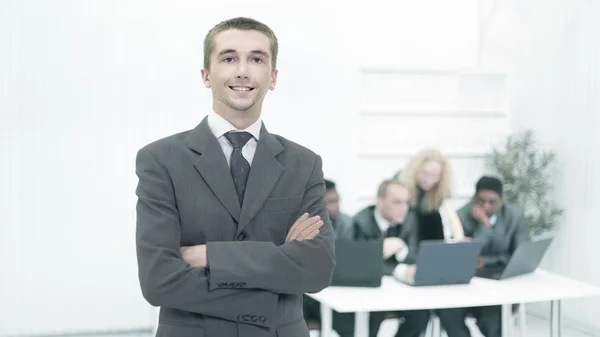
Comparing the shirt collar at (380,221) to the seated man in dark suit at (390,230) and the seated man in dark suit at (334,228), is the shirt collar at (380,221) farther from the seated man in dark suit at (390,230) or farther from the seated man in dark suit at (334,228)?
the seated man in dark suit at (334,228)

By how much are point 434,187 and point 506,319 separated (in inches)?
52.3

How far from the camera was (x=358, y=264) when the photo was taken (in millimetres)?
3760

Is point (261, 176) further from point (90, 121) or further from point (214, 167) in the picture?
point (90, 121)

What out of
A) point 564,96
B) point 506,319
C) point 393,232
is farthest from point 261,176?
point 564,96

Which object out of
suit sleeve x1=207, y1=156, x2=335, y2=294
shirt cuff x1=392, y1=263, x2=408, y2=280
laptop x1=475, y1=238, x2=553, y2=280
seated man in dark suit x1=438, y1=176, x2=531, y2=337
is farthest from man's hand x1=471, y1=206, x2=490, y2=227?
suit sleeve x1=207, y1=156, x2=335, y2=294

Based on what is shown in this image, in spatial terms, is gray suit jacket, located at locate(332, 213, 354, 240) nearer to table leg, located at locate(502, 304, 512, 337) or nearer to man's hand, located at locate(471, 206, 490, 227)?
man's hand, located at locate(471, 206, 490, 227)

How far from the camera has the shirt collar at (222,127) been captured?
163 cm

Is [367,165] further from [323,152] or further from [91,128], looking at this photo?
[91,128]

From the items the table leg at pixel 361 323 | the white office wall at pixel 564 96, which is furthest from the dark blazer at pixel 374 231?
the white office wall at pixel 564 96

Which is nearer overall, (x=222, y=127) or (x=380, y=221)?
(x=222, y=127)

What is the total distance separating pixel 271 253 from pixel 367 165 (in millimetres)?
4858

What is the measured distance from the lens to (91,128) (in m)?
5.71

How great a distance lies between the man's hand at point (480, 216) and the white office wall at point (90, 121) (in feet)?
5.97

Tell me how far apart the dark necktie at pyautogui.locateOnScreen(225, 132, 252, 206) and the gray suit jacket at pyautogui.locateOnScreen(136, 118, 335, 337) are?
0.03 m
